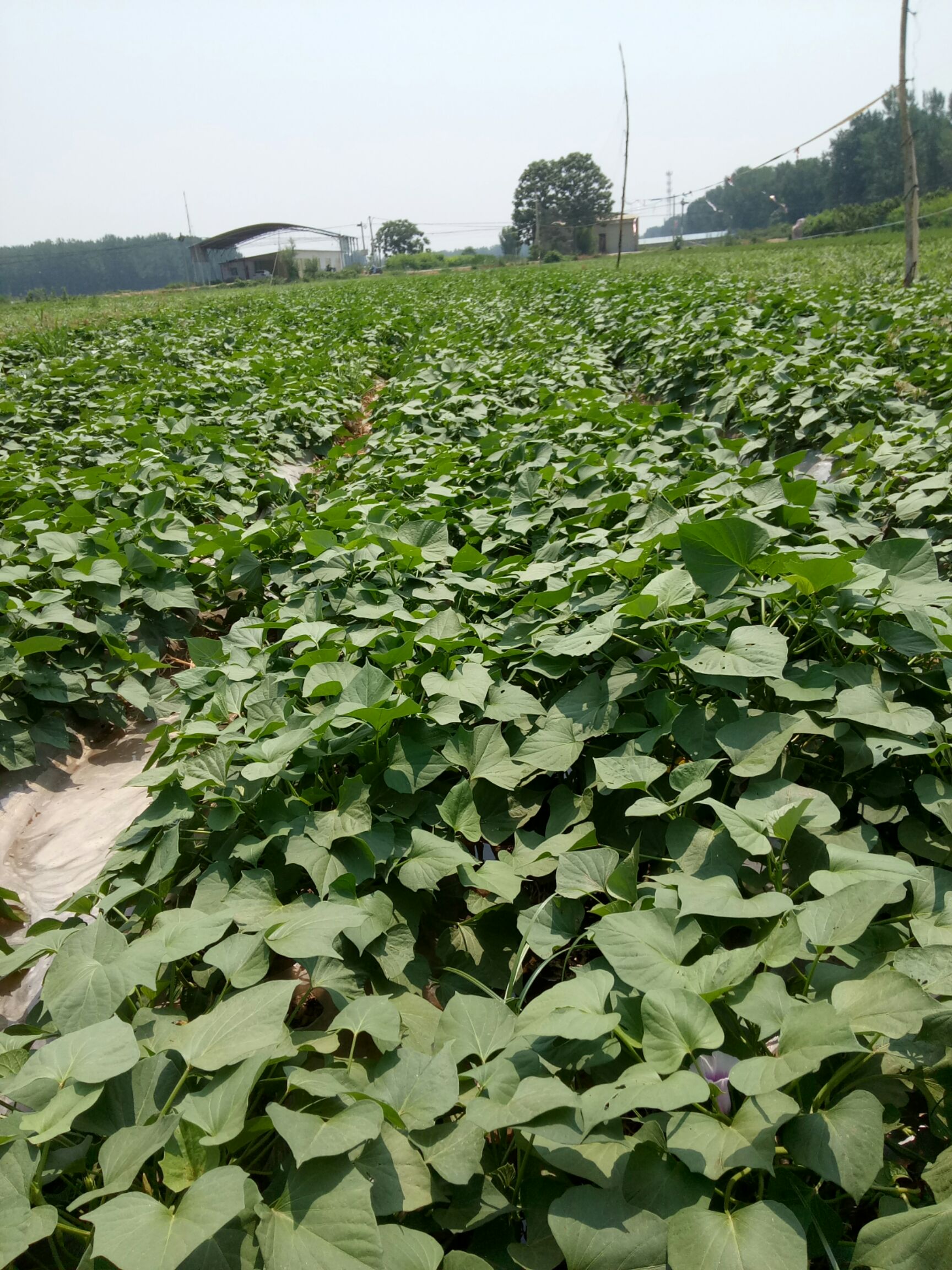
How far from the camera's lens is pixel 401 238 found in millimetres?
90312

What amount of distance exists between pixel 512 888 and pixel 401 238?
3995 inches

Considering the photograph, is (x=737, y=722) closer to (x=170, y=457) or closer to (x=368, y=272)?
(x=170, y=457)

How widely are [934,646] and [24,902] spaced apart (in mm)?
2894

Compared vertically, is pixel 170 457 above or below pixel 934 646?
above

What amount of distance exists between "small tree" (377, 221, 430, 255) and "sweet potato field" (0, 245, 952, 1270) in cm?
9791

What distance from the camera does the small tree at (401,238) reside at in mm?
90188

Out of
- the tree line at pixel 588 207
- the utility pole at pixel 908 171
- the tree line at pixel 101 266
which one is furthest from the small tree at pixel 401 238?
the utility pole at pixel 908 171

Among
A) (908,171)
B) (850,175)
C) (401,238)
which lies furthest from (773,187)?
(908,171)

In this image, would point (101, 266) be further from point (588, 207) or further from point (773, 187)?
point (773, 187)

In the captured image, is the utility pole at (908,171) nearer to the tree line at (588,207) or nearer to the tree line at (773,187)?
the tree line at (773,187)

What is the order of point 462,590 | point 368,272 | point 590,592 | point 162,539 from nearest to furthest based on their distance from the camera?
point 590,592
point 462,590
point 162,539
point 368,272

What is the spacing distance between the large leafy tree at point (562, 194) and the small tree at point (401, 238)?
1404cm

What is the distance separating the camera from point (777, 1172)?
1112mm

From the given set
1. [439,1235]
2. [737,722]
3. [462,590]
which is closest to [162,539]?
[462,590]
